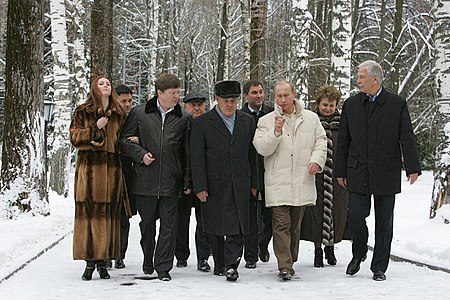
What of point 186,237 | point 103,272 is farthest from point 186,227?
point 103,272

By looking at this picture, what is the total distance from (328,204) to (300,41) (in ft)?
32.7

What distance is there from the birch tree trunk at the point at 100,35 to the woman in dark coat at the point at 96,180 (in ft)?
33.6

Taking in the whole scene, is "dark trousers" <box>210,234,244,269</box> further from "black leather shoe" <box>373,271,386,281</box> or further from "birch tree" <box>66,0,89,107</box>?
"birch tree" <box>66,0,89,107</box>

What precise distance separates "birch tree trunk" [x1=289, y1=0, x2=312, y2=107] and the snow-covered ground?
7360 mm

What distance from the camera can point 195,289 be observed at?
770cm

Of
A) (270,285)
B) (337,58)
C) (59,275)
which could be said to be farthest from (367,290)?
(337,58)

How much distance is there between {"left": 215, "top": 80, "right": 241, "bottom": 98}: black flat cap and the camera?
852 cm

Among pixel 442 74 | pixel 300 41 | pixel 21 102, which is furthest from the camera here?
pixel 300 41

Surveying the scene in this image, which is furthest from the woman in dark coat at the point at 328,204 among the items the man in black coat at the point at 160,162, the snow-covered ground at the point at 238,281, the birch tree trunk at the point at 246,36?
the birch tree trunk at the point at 246,36

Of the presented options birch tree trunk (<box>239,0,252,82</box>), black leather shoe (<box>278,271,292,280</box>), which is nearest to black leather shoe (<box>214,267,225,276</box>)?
black leather shoe (<box>278,271,292,280</box>)

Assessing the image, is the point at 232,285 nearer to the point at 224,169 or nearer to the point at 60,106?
the point at 224,169

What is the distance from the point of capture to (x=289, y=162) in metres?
8.62

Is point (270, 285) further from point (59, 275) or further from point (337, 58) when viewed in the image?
point (337, 58)

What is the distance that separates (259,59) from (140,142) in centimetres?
1151
